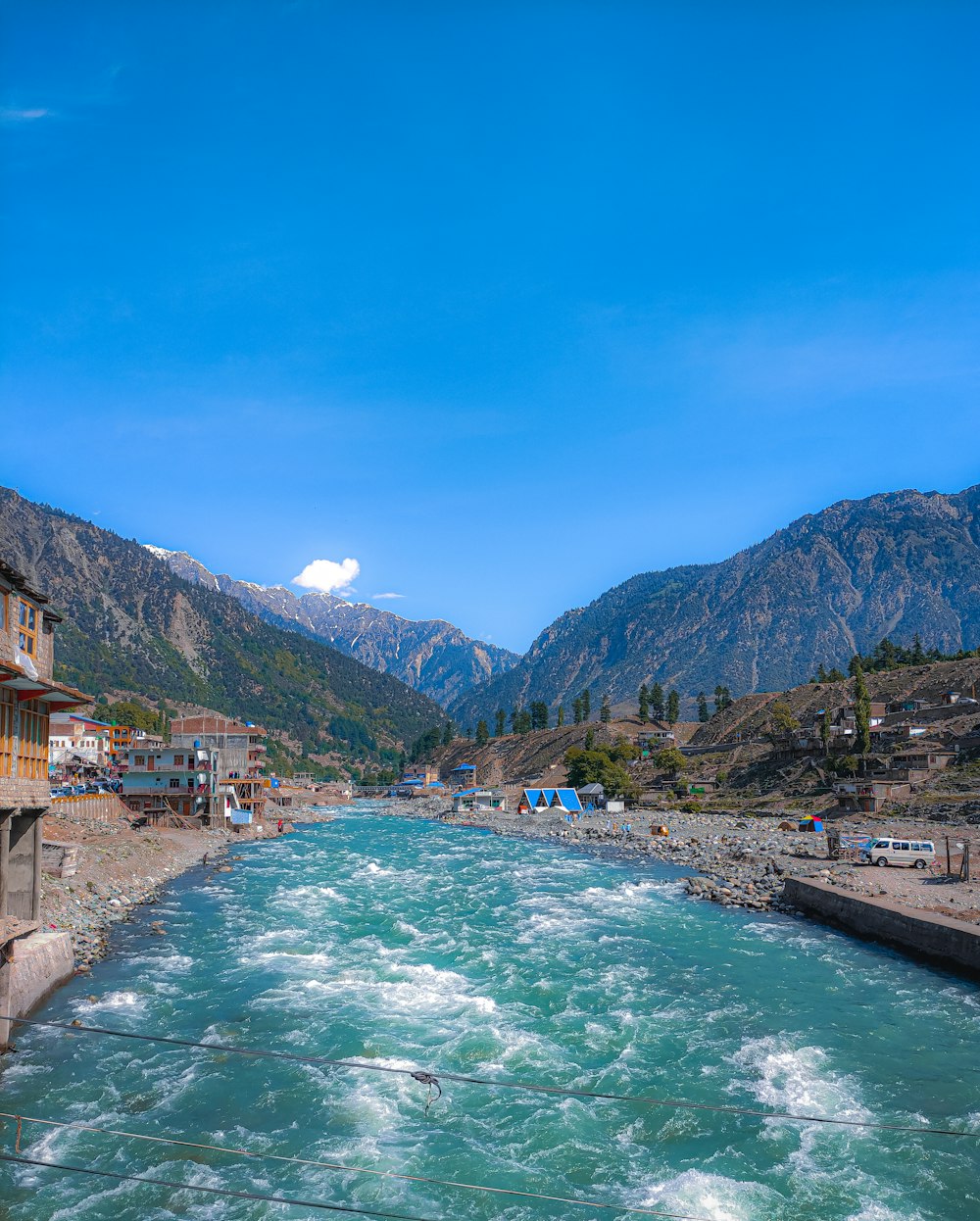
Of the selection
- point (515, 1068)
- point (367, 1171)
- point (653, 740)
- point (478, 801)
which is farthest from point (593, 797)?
point (367, 1171)

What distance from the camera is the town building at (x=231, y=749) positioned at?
291 feet

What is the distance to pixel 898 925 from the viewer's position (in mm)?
26688

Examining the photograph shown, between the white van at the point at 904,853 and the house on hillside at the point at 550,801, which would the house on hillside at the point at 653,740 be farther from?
the white van at the point at 904,853

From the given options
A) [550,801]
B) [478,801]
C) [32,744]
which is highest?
[32,744]

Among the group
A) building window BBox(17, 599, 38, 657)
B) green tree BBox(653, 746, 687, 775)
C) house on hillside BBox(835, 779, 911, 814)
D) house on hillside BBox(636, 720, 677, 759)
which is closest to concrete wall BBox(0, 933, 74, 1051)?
building window BBox(17, 599, 38, 657)

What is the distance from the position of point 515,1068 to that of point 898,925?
54.6ft

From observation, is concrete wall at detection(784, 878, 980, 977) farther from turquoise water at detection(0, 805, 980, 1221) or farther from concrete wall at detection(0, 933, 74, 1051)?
concrete wall at detection(0, 933, 74, 1051)

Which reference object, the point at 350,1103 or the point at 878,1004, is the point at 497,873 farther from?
the point at 350,1103

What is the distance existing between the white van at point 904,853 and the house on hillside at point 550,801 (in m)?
59.5

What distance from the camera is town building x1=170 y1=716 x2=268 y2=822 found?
291ft

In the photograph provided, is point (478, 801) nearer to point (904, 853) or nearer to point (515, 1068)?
point (904, 853)

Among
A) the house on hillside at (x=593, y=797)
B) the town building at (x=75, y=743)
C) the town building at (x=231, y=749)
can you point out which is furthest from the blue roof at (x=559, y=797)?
the town building at (x=75, y=743)

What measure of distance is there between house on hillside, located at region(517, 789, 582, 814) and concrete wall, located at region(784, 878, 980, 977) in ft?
213

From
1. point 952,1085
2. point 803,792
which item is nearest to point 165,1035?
point 952,1085
